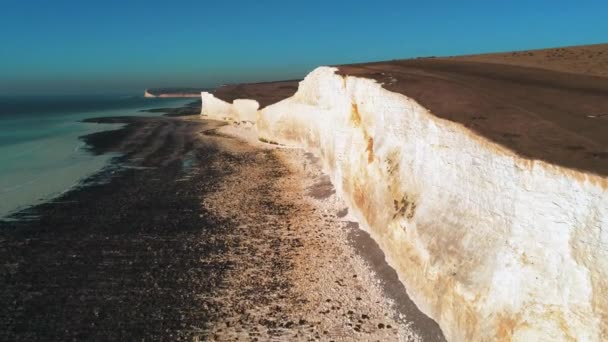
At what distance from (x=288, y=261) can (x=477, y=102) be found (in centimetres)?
752

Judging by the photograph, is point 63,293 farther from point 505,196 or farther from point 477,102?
point 477,102

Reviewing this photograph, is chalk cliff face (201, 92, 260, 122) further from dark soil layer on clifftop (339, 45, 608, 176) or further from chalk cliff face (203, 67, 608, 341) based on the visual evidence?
chalk cliff face (203, 67, 608, 341)

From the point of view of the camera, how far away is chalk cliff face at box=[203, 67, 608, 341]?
6.39 meters

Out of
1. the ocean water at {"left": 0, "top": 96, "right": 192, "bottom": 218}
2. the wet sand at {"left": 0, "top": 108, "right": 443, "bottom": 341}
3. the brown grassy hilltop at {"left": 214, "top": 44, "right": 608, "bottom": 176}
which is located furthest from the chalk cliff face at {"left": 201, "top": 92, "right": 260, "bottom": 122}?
the brown grassy hilltop at {"left": 214, "top": 44, "right": 608, "bottom": 176}

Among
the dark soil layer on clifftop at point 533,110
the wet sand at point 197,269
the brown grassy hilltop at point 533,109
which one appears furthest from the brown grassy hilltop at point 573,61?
the wet sand at point 197,269

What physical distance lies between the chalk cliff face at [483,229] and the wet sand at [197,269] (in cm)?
125

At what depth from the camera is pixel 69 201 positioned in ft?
68.2

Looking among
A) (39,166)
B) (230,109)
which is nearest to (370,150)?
(39,166)

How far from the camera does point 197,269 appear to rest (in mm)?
13141

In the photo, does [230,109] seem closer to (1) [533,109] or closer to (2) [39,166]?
(2) [39,166]

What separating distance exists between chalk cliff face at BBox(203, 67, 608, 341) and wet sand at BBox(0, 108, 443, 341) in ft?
4.10

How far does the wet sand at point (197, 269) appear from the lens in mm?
10188

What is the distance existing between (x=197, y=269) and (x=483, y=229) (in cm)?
854

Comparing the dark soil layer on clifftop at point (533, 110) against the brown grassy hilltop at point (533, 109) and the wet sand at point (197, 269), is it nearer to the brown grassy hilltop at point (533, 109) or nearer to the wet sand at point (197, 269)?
the brown grassy hilltop at point (533, 109)
